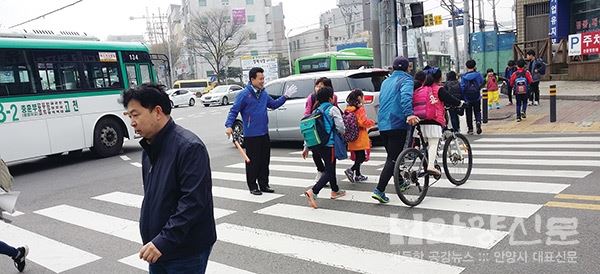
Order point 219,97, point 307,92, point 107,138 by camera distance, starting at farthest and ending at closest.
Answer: point 219,97
point 107,138
point 307,92

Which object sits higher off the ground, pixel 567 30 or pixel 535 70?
pixel 567 30

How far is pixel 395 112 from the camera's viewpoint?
18.5 ft

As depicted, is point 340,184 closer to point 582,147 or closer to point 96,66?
point 582,147

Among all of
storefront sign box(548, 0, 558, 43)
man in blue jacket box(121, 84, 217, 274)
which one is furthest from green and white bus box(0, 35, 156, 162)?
storefront sign box(548, 0, 558, 43)

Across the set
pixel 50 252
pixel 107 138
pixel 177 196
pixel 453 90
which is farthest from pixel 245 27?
pixel 177 196

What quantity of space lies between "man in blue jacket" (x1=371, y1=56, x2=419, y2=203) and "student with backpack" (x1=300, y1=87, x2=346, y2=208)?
0.62 meters

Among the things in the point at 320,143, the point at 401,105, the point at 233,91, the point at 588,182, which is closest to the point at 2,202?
the point at 320,143

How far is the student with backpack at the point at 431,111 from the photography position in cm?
580

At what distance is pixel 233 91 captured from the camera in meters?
34.1

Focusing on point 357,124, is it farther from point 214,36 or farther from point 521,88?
point 214,36

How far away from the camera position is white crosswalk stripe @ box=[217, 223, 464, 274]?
13.1ft

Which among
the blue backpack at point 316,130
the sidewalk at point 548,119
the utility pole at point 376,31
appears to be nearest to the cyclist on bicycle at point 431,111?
the blue backpack at point 316,130

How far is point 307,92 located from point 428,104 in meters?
5.29

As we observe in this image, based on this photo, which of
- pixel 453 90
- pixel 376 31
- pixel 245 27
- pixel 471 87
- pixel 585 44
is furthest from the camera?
pixel 245 27
